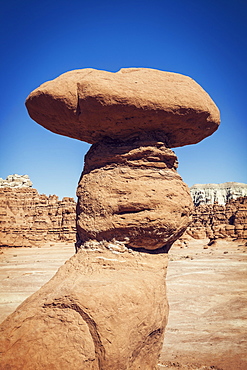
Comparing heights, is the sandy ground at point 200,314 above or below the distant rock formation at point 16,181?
below

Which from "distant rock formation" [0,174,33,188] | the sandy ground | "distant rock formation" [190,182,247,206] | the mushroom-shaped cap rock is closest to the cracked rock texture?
the mushroom-shaped cap rock

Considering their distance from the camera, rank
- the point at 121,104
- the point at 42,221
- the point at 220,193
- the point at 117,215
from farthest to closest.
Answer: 1. the point at 220,193
2. the point at 42,221
3. the point at 117,215
4. the point at 121,104

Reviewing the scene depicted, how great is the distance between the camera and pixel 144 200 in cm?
408

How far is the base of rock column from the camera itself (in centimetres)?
330

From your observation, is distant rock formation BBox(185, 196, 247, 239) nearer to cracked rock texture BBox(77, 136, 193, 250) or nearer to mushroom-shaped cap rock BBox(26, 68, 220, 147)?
cracked rock texture BBox(77, 136, 193, 250)

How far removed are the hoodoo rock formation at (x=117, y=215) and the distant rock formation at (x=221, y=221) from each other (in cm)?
3618

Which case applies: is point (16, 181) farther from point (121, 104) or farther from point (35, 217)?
point (121, 104)

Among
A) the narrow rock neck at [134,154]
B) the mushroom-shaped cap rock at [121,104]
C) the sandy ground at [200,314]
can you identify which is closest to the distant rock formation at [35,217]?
the sandy ground at [200,314]

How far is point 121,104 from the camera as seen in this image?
13.1 feet

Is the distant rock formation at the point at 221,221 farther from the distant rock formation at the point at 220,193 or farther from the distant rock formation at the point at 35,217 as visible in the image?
the distant rock formation at the point at 220,193

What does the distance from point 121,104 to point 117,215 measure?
151 centimetres

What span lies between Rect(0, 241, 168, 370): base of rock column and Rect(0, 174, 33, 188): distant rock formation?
166 feet

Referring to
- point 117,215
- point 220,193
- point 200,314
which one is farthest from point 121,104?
point 220,193

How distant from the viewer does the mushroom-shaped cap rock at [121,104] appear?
13.2 ft
